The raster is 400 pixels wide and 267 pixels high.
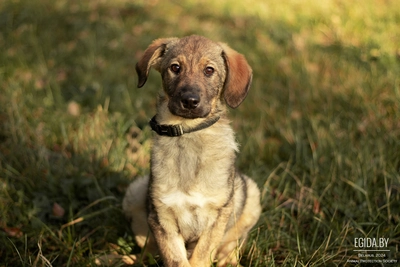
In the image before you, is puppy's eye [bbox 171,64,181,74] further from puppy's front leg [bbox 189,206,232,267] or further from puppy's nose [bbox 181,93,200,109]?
puppy's front leg [bbox 189,206,232,267]

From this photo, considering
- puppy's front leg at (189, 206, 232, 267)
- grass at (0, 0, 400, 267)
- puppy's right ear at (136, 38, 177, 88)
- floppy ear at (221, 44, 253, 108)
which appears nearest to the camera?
puppy's front leg at (189, 206, 232, 267)

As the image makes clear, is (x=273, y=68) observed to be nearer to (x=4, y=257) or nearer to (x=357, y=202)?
(x=357, y=202)

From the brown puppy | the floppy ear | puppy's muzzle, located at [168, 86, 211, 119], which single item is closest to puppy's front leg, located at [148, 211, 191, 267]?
the brown puppy

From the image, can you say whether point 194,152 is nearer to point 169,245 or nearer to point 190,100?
point 190,100

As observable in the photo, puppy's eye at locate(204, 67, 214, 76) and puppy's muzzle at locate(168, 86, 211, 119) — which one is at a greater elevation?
puppy's eye at locate(204, 67, 214, 76)

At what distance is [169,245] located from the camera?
10.3ft

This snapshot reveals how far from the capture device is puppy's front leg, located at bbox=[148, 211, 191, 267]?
3109 mm

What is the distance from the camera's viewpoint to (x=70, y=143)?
16.5 ft

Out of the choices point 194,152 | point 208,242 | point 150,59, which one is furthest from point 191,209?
point 150,59

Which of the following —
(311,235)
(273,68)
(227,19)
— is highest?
(227,19)

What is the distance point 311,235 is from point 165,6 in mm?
7694

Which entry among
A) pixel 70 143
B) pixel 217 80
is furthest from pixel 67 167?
pixel 217 80

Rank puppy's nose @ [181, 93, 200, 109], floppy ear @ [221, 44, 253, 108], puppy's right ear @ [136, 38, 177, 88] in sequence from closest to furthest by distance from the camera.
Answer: puppy's nose @ [181, 93, 200, 109] → floppy ear @ [221, 44, 253, 108] → puppy's right ear @ [136, 38, 177, 88]

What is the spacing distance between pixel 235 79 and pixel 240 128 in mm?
2449
